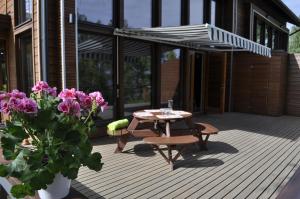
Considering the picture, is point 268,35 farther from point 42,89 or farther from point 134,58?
point 42,89

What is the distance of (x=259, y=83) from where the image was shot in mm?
9555

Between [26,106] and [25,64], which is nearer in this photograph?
[26,106]

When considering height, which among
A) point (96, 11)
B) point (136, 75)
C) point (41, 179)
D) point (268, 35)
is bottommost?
point (41, 179)

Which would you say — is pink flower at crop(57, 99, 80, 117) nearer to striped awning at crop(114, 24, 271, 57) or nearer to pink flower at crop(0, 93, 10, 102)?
pink flower at crop(0, 93, 10, 102)

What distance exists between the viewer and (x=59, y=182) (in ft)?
6.61

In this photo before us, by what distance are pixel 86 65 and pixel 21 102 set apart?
414 centimetres

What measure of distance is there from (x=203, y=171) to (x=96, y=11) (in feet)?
12.9

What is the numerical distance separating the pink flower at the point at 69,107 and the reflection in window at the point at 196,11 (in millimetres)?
7234

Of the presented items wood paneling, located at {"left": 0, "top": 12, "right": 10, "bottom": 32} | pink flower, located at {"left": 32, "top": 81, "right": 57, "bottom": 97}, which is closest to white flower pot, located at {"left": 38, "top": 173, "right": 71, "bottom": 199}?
pink flower, located at {"left": 32, "top": 81, "right": 57, "bottom": 97}

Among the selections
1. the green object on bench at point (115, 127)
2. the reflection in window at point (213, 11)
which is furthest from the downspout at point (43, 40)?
Answer: the reflection in window at point (213, 11)

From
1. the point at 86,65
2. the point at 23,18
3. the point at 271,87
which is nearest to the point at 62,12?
the point at 86,65

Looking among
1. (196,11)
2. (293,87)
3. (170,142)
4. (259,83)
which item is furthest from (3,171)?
(293,87)

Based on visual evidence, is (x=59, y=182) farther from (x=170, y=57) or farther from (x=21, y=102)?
(x=170, y=57)

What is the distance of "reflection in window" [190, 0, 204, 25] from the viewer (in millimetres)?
8547
